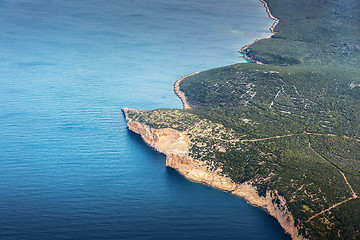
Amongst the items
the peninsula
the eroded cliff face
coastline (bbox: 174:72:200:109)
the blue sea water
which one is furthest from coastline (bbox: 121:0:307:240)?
coastline (bbox: 174:72:200:109)

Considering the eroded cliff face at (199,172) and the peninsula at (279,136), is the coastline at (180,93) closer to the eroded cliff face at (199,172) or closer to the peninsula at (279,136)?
the peninsula at (279,136)

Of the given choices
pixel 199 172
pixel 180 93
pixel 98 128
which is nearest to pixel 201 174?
pixel 199 172

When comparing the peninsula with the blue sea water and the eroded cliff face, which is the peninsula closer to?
the eroded cliff face

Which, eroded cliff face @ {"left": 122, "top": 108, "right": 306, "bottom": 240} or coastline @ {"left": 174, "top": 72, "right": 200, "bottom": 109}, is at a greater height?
eroded cliff face @ {"left": 122, "top": 108, "right": 306, "bottom": 240}

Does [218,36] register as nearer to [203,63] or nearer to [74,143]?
[203,63]

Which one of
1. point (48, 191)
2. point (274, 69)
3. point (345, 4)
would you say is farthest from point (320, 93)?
point (345, 4)

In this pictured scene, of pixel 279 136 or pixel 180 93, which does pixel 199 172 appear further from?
pixel 180 93

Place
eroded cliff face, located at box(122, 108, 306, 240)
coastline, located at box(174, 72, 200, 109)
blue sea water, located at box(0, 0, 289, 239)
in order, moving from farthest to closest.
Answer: coastline, located at box(174, 72, 200, 109) → eroded cliff face, located at box(122, 108, 306, 240) → blue sea water, located at box(0, 0, 289, 239)
